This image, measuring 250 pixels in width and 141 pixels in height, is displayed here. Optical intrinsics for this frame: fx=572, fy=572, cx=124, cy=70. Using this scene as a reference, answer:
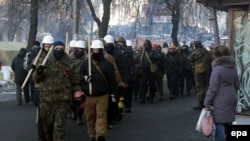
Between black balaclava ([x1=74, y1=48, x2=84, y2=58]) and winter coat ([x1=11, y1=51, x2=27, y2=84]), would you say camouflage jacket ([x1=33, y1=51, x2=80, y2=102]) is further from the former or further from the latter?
winter coat ([x1=11, y1=51, x2=27, y2=84])

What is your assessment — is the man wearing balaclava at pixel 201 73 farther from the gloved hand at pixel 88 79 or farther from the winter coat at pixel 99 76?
the gloved hand at pixel 88 79

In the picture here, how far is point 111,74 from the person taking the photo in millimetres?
9758

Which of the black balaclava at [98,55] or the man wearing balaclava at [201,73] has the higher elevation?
the black balaclava at [98,55]

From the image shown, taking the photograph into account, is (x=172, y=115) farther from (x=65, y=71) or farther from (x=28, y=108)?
(x=65, y=71)

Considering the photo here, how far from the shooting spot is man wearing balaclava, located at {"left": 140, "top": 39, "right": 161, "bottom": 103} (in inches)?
650

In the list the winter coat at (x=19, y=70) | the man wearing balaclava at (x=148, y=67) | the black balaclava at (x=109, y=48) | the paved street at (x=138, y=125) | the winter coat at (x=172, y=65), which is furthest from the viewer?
the winter coat at (x=172, y=65)

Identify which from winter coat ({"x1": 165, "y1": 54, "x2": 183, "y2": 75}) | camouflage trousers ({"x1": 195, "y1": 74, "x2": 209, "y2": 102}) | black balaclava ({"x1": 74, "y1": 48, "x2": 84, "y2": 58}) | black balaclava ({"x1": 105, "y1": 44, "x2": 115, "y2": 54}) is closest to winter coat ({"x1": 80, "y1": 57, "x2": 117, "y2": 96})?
black balaclava ({"x1": 105, "y1": 44, "x2": 115, "y2": 54})

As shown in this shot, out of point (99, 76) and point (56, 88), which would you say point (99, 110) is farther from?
point (56, 88)

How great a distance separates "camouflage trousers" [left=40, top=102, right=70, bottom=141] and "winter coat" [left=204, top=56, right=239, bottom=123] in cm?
214

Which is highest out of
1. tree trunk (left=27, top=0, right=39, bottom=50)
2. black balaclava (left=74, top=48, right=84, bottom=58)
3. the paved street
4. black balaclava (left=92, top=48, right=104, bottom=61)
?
tree trunk (left=27, top=0, right=39, bottom=50)

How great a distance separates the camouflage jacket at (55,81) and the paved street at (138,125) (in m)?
2.19

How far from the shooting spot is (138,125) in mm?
12281

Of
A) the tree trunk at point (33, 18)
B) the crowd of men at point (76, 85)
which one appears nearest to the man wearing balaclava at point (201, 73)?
the crowd of men at point (76, 85)

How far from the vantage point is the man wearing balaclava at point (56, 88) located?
27.9 feet
